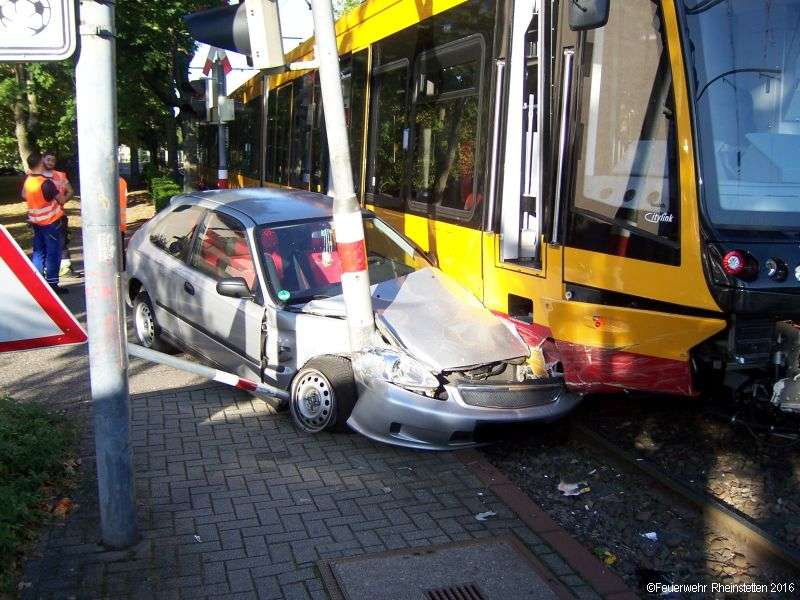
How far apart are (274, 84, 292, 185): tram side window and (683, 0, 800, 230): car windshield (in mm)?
8992

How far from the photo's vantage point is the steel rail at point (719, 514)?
4.25 meters

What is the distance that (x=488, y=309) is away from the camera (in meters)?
6.72

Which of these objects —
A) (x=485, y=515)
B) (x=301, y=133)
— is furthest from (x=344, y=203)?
(x=301, y=133)

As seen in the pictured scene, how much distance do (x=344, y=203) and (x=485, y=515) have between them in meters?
2.30

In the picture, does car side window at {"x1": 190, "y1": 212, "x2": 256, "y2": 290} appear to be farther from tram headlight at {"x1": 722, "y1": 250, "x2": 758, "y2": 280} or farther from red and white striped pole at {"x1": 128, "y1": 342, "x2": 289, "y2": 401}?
tram headlight at {"x1": 722, "y1": 250, "x2": 758, "y2": 280}

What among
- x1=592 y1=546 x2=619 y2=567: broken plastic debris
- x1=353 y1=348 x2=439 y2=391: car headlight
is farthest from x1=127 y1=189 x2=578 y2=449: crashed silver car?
x1=592 y1=546 x2=619 y2=567: broken plastic debris

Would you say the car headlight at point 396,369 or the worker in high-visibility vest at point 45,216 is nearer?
the car headlight at point 396,369

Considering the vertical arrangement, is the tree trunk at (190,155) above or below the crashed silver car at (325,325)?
above

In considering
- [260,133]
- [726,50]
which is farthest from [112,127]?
[260,133]

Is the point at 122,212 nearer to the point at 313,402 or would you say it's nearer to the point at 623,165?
the point at 313,402

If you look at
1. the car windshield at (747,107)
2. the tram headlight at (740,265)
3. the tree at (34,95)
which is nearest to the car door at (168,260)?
the car windshield at (747,107)

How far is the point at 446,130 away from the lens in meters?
7.46

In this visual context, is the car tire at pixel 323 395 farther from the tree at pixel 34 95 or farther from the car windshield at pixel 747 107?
the tree at pixel 34 95

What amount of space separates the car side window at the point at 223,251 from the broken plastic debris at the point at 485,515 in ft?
8.68
